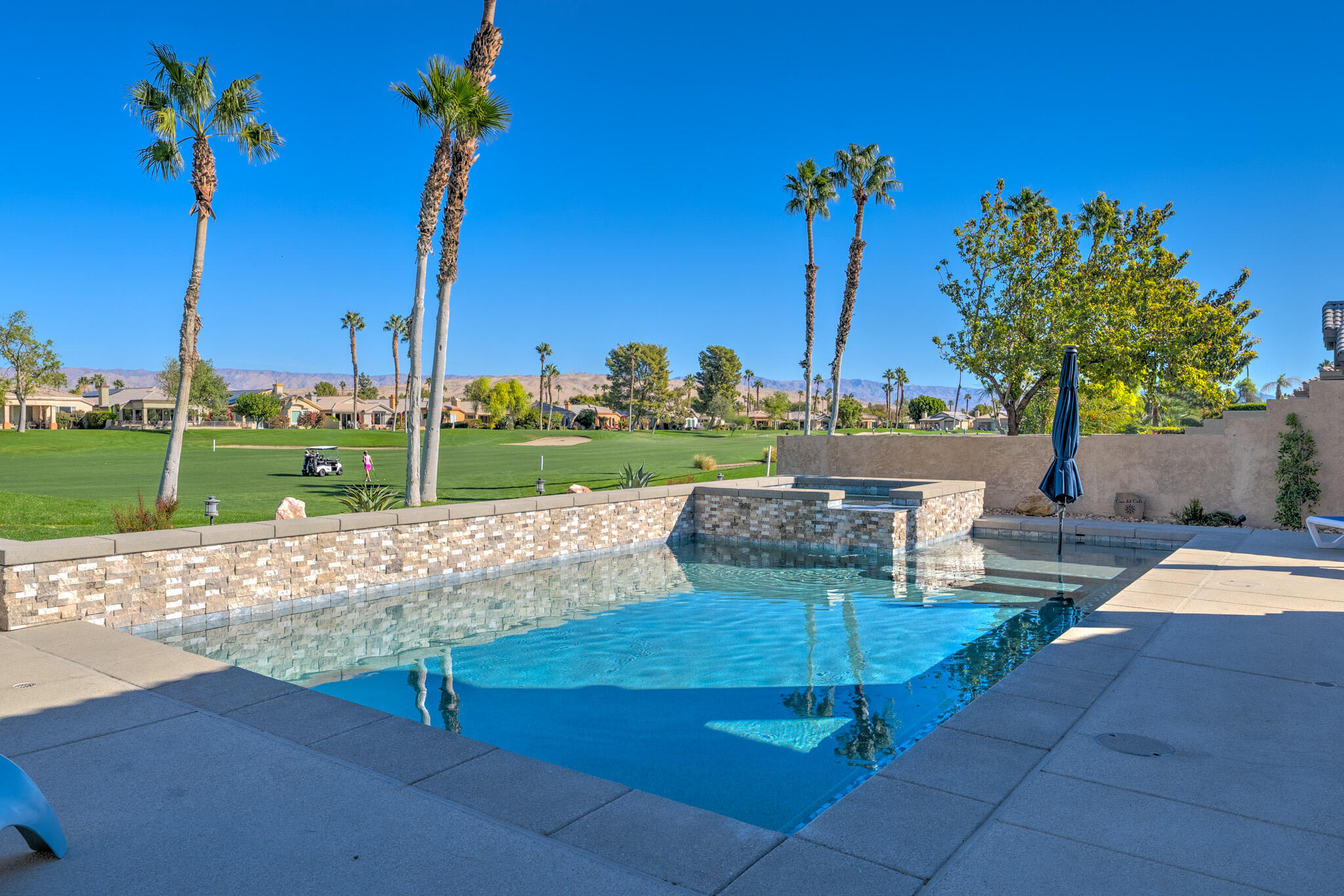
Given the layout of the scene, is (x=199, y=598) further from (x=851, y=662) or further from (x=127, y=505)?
(x=127, y=505)

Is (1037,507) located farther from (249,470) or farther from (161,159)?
(249,470)

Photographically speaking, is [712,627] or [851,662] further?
[712,627]

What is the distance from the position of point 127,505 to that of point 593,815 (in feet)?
48.8

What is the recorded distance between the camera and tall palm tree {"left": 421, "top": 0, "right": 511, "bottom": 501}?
1405 cm

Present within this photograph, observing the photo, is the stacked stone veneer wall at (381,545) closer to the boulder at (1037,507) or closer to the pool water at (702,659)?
the pool water at (702,659)

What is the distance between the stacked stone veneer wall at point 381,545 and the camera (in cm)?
710

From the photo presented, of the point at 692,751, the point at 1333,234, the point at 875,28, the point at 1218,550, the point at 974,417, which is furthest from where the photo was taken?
the point at 974,417

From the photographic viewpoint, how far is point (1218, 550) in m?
11.3

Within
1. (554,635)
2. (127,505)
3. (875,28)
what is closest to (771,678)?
(554,635)

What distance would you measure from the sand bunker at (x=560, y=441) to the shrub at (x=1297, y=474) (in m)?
45.7

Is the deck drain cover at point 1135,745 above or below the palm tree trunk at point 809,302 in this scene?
below

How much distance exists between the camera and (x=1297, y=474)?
14602mm

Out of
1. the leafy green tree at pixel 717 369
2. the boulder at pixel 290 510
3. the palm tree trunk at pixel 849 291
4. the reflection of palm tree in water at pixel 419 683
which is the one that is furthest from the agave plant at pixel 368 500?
the leafy green tree at pixel 717 369

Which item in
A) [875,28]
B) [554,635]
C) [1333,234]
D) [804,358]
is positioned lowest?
[554,635]
